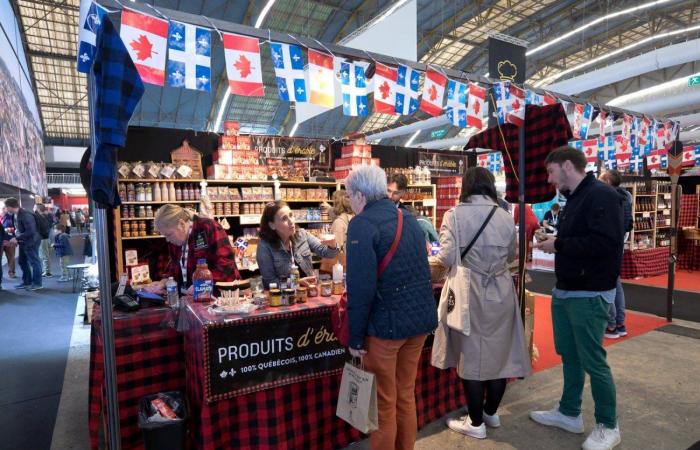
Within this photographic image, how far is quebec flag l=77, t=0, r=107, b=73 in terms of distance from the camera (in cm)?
244

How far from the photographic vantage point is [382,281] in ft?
6.33

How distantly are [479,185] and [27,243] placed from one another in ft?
29.9

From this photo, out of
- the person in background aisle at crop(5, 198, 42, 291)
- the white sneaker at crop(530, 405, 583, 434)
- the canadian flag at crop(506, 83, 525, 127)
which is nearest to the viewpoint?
the white sneaker at crop(530, 405, 583, 434)

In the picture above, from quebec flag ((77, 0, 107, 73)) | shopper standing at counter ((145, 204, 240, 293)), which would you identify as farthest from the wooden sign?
quebec flag ((77, 0, 107, 73))

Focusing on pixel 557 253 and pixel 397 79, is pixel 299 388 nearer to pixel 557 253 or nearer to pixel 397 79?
pixel 557 253

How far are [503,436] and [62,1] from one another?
12472 mm

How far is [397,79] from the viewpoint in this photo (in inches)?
176

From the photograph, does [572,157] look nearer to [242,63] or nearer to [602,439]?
[602,439]

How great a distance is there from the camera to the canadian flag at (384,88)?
433 cm

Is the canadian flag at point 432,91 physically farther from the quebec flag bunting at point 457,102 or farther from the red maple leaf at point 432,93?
the quebec flag bunting at point 457,102

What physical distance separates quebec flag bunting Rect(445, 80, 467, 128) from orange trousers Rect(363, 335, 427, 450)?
3.65 m

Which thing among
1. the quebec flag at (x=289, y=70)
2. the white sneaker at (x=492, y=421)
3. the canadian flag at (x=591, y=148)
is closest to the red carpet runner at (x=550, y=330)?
the white sneaker at (x=492, y=421)

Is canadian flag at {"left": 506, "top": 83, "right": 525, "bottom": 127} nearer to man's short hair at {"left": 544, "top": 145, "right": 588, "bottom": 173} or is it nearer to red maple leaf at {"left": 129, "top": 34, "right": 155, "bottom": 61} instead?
man's short hair at {"left": 544, "top": 145, "right": 588, "bottom": 173}

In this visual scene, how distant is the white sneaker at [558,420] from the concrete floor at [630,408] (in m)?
0.05
